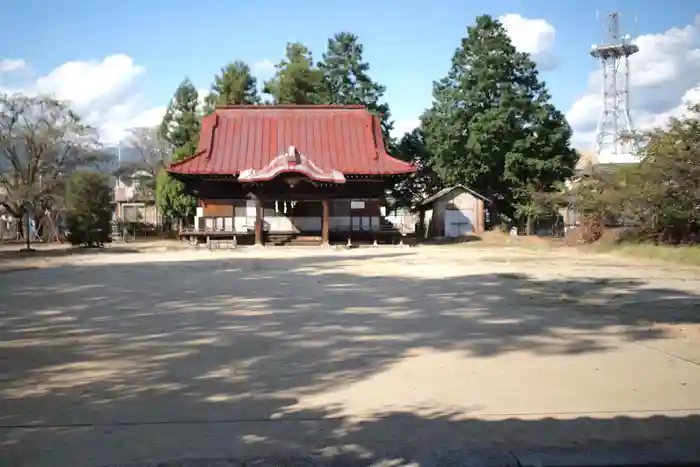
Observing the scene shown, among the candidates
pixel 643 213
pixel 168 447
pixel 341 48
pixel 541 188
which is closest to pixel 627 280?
pixel 643 213

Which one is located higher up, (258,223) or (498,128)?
(498,128)

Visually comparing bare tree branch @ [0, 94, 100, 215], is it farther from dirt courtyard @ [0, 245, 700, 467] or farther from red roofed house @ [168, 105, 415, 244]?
dirt courtyard @ [0, 245, 700, 467]

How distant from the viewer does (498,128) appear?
35.1 m

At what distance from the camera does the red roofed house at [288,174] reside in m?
28.7

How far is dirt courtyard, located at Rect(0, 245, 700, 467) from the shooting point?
407 cm

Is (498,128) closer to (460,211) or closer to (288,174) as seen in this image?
(460,211)

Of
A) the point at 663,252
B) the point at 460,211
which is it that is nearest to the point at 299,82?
the point at 460,211

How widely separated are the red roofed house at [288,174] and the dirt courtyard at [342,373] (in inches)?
671

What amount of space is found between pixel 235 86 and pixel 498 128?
18846 mm

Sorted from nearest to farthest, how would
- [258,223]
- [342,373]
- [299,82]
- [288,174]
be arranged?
[342,373] → [288,174] → [258,223] → [299,82]

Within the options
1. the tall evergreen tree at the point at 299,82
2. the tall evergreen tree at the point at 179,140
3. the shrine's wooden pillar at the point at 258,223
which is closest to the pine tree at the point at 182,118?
the tall evergreen tree at the point at 179,140

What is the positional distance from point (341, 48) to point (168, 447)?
39930 mm

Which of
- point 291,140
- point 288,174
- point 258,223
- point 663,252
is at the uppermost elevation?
point 291,140

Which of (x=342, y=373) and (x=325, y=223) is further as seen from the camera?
(x=325, y=223)
